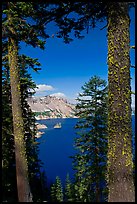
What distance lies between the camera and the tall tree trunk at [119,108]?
11.9ft

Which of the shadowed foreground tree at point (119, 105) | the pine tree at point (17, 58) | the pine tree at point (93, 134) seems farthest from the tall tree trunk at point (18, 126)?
the pine tree at point (93, 134)

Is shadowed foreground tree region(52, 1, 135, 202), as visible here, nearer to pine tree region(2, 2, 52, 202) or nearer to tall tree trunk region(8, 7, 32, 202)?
pine tree region(2, 2, 52, 202)

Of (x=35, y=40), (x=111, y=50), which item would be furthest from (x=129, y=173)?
(x=35, y=40)

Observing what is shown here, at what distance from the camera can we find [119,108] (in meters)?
3.65

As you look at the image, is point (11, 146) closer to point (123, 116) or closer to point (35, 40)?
point (35, 40)

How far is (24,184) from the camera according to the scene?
251 inches

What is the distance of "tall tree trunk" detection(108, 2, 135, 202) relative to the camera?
363 centimetres

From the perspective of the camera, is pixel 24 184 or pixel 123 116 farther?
pixel 24 184

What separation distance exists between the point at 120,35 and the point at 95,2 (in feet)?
2.74

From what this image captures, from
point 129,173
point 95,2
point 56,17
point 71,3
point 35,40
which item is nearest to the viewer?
point 129,173

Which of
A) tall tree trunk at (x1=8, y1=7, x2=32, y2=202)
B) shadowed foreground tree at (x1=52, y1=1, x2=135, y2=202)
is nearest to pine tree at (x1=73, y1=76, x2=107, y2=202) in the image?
tall tree trunk at (x1=8, y1=7, x2=32, y2=202)

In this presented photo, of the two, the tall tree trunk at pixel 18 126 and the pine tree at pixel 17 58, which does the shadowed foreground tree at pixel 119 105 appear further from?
the tall tree trunk at pixel 18 126

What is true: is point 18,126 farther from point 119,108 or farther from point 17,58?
point 119,108

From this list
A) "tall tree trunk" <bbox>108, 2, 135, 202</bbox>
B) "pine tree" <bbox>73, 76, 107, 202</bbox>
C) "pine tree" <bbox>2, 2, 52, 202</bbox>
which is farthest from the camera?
"pine tree" <bbox>73, 76, 107, 202</bbox>
